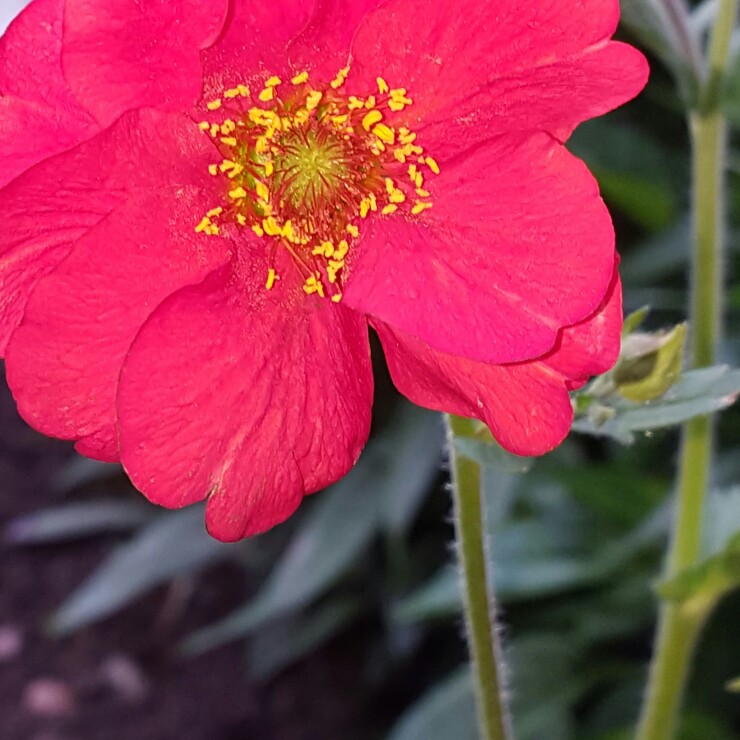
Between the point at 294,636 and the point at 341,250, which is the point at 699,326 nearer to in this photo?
the point at 341,250

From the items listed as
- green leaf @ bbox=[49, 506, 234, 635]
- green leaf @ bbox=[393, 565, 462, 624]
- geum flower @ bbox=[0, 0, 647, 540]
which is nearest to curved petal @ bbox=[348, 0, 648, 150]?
geum flower @ bbox=[0, 0, 647, 540]

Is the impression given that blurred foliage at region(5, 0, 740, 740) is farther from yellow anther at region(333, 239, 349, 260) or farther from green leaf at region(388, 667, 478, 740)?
yellow anther at region(333, 239, 349, 260)

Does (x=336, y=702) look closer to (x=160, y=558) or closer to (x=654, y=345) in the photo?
(x=160, y=558)

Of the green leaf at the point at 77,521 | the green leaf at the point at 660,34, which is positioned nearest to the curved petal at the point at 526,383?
the green leaf at the point at 660,34

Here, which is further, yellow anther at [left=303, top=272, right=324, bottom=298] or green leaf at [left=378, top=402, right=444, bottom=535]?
green leaf at [left=378, top=402, right=444, bottom=535]

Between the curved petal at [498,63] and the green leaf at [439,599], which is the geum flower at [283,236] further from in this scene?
the green leaf at [439,599]

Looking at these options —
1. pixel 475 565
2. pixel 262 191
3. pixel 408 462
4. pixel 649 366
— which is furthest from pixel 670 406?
pixel 408 462
